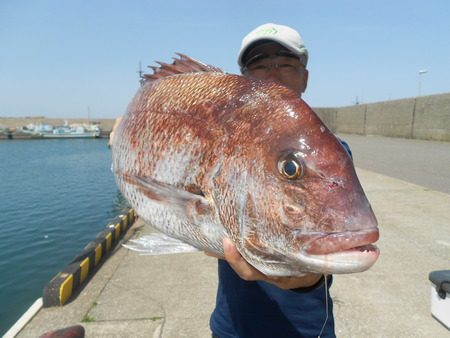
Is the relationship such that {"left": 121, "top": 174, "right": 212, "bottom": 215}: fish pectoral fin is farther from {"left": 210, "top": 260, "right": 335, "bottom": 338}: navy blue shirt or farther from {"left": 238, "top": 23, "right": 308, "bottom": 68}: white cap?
{"left": 238, "top": 23, "right": 308, "bottom": 68}: white cap

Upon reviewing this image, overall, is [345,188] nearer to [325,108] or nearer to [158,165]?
[158,165]

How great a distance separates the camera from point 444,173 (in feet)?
36.5

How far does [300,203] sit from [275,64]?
101 cm

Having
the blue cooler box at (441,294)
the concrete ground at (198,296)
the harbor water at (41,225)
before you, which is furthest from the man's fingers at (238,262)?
the harbor water at (41,225)

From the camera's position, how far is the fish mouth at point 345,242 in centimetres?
97

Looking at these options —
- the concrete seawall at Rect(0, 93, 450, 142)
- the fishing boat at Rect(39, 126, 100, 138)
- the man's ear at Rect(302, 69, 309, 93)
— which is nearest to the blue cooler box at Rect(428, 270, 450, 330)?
the man's ear at Rect(302, 69, 309, 93)

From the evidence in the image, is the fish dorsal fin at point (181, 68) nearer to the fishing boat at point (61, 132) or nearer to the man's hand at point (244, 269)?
the man's hand at point (244, 269)

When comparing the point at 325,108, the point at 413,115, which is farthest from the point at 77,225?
the point at 325,108

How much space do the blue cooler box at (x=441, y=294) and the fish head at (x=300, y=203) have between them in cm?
213

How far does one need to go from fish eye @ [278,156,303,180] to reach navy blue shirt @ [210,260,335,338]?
2.86ft

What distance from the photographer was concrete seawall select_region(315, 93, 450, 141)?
64.7 ft

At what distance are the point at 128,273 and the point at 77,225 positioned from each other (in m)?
8.16

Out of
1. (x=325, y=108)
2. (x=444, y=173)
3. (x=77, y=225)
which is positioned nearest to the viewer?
(x=444, y=173)

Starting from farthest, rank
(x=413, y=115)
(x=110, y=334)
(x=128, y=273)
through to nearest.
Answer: (x=413, y=115) → (x=128, y=273) → (x=110, y=334)
